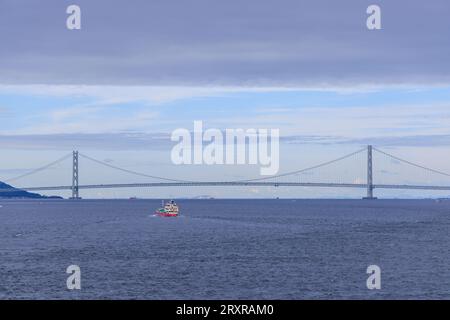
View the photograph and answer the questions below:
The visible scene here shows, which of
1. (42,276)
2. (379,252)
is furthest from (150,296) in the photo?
(379,252)

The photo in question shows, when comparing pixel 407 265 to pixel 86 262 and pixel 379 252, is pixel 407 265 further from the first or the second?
pixel 86 262

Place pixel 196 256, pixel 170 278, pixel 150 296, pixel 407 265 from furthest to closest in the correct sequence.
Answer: pixel 196 256
pixel 407 265
pixel 170 278
pixel 150 296

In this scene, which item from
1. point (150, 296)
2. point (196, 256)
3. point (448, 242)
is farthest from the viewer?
point (448, 242)

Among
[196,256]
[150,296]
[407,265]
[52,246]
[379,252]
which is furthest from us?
[52,246]

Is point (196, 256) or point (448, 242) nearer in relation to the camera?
point (196, 256)
